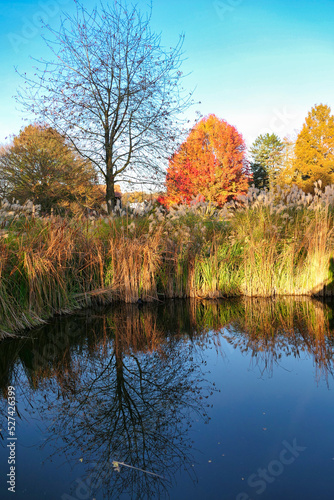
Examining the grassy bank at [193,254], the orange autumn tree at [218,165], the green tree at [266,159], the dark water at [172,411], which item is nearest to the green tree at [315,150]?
the green tree at [266,159]

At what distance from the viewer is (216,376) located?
3264 mm

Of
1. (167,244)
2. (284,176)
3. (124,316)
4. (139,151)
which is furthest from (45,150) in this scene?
(284,176)

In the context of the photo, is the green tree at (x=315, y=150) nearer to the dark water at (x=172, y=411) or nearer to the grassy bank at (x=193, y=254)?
the grassy bank at (x=193, y=254)

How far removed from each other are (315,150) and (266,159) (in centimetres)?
778

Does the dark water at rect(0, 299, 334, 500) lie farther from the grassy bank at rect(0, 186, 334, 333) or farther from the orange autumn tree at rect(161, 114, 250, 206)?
the orange autumn tree at rect(161, 114, 250, 206)

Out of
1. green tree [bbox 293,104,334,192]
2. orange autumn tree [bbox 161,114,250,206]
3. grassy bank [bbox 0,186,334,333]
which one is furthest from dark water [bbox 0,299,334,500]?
green tree [bbox 293,104,334,192]

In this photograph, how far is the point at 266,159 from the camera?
115ft

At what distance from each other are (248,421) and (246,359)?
3.84 ft

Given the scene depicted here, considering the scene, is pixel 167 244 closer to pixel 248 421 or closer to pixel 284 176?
pixel 248 421

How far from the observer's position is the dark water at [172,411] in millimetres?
1935

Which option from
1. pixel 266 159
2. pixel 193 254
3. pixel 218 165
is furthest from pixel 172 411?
pixel 266 159

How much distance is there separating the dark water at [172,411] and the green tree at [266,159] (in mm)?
26191

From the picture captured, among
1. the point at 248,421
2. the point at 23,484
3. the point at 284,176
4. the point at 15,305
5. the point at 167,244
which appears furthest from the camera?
the point at 284,176

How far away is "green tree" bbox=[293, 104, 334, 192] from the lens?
26484mm
